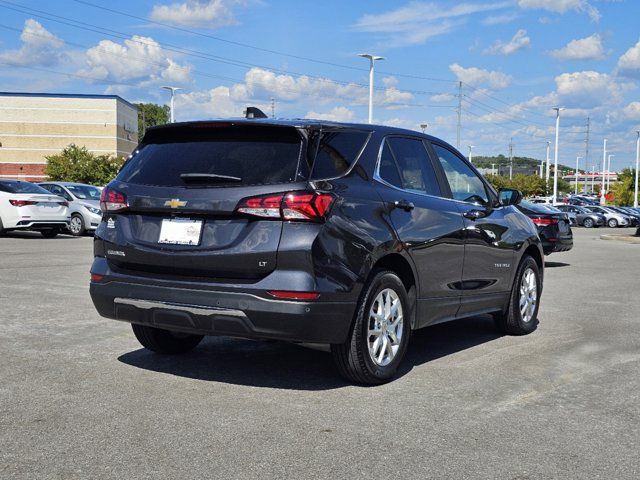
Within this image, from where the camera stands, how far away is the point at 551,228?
1562 centimetres

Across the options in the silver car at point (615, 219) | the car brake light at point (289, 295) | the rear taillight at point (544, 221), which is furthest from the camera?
the silver car at point (615, 219)

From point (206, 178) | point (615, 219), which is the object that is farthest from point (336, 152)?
point (615, 219)

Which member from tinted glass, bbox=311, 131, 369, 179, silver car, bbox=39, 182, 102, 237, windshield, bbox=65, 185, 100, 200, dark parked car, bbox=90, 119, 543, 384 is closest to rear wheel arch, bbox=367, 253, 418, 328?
dark parked car, bbox=90, 119, 543, 384

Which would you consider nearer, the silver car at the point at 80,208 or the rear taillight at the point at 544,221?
the rear taillight at the point at 544,221

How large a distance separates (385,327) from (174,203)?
1.67 m

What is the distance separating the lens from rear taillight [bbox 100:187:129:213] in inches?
219

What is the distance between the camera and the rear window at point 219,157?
A: 5.18 metres

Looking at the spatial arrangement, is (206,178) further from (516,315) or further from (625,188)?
(625,188)

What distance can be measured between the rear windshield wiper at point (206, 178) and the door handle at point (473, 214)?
90.7 inches

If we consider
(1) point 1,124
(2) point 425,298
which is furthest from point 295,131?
(1) point 1,124

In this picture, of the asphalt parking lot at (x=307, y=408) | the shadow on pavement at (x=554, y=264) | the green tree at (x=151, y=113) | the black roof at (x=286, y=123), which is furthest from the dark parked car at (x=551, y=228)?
the green tree at (x=151, y=113)

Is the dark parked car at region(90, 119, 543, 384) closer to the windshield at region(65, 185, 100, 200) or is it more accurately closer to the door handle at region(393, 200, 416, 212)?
the door handle at region(393, 200, 416, 212)

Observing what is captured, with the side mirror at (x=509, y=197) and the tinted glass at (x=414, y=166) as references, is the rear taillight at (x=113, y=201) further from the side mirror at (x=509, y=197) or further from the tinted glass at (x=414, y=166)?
the side mirror at (x=509, y=197)

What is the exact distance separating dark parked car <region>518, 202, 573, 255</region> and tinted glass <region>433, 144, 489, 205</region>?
8443 millimetres
